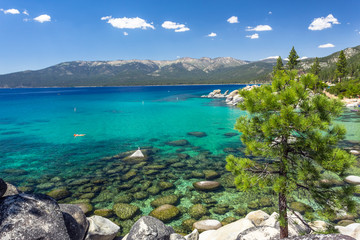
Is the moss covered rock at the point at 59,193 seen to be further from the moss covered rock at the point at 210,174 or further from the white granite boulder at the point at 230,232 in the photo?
the moss covered rock at the point at 210,174

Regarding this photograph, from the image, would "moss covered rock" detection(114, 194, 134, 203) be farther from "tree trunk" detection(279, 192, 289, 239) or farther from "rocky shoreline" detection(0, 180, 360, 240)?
"tree trunk" detection(279, 192, 289, 239)

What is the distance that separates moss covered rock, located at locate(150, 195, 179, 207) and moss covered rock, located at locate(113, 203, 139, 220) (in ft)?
5.82

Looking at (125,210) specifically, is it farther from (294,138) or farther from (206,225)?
(294,138)

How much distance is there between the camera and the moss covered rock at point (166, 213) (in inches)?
671

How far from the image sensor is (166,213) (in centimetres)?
1745

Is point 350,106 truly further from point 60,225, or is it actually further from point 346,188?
point 60,225

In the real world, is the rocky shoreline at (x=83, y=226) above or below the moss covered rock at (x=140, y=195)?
above

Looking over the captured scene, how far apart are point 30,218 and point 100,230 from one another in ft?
18.8

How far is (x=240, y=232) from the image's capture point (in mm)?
12508

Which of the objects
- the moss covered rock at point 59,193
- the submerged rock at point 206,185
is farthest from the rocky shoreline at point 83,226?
the moss covered rock at point 59,193

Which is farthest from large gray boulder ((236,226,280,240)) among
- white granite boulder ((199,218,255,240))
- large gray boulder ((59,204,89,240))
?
large gray boulder ((59,204,89,240))

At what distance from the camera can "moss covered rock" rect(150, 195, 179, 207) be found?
63.3 feet

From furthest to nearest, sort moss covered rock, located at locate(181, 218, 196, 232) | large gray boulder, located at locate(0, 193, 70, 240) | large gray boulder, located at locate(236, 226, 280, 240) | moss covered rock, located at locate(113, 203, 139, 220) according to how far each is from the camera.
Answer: moss covered rock, located at locate(113, 203, 139, 220) → moss covered rock, located at locate(181, 218, 196, 232) → large gray boulder, located at locate(236, 226, 280, 240) → large gray boulder, located at locate(0, 193, 70, 240)

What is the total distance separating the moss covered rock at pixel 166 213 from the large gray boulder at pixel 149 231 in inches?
188
